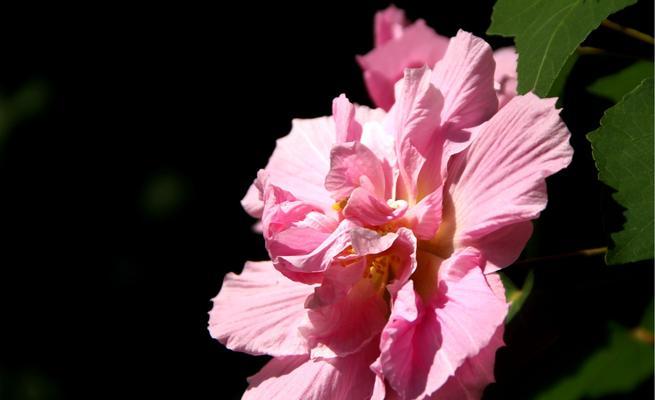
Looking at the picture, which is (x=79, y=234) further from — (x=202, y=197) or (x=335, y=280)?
(x=335, y=280)

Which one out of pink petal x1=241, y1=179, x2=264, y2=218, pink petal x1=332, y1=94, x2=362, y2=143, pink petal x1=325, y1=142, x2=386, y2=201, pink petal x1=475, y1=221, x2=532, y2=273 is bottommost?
pink petal x1=241, y1=179, x2=264, y2=218

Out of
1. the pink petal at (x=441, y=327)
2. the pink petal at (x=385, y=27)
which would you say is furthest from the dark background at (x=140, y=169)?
the pink petal at (x=441, y=327)

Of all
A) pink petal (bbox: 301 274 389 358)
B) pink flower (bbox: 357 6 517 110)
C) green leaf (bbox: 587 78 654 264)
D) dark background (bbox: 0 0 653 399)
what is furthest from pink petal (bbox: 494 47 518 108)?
dark background (bbox: 0 0 653 399)

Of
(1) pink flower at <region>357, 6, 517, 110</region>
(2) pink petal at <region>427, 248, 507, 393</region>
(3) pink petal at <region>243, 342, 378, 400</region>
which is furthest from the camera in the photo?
(1) pink flower at <region>357, 6, 517, 110</region>

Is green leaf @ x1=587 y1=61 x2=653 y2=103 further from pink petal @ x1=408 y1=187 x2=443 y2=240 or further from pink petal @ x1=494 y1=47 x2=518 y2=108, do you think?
pink petal @ x1=408 y1=187 x2=443 y2=240

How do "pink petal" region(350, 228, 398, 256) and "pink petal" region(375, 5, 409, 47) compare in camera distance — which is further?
"pink petal" region(375, 5, 409, 47)

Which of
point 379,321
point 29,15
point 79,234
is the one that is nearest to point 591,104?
point 379,321

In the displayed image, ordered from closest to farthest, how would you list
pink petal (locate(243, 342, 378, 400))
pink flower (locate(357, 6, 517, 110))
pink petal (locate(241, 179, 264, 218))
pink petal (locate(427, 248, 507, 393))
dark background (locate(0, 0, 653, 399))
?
pink petal (locate(427, 248, 507, 393)) < pink petal (locate(243, 342, 378, 400)) < pink petal (locate(241, 179, 264, 218)) < pink flower (locate(357, 6, 517, 110)) < dark background (locate(0, 0, 653, 399))
